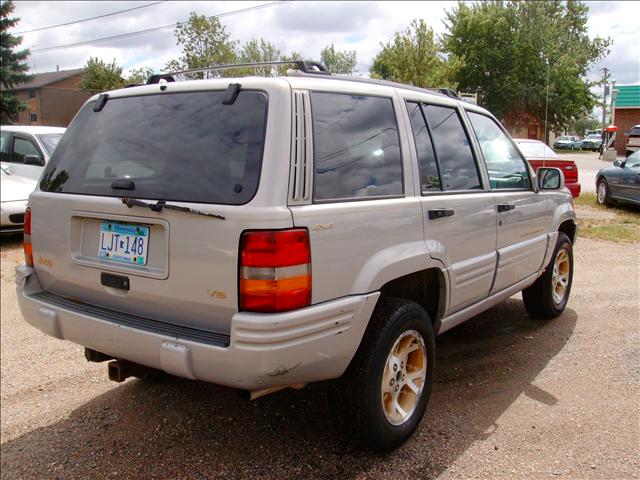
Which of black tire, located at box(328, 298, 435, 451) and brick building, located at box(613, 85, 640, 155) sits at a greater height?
brick building, located at box(613, 85, 640, 155)

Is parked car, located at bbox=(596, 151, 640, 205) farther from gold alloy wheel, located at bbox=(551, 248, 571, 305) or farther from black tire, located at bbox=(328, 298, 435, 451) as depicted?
black tire, located at bbox=(328, 298, 435, 451)

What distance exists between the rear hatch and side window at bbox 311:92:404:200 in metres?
0.30

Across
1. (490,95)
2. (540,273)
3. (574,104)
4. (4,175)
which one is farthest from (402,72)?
(574,104)

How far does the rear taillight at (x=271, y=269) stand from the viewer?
2311 mm

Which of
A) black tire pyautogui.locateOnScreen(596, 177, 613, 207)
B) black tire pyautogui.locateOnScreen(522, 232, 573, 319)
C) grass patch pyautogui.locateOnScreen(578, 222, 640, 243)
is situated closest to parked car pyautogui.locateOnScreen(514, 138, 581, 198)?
grass patch pyautogui.locateOnScreen(578, 222, 640, 243)

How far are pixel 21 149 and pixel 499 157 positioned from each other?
28.0 feet

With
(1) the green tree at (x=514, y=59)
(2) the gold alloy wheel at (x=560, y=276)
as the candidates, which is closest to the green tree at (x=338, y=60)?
(1) the green tree at (x=514, y=59)

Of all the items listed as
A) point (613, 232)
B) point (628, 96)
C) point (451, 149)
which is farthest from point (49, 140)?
point (628, 96)

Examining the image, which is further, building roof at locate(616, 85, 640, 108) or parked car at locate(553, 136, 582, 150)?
parked car at locate(553, 136, 582, 150)

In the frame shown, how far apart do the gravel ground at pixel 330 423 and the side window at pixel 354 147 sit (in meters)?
1.41

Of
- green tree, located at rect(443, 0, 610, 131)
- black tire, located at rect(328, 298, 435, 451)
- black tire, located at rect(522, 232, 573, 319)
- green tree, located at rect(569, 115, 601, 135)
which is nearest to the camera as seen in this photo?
black tire, located at rect(328, 298, 435, 451)

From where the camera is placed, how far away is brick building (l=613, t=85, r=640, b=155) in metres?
35.1

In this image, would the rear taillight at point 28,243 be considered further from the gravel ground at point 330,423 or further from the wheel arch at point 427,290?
the wheel arch at point 427,290

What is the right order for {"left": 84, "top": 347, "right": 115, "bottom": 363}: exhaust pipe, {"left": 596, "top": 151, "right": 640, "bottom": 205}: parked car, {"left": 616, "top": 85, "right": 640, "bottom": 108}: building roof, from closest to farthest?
{"left": 84, "top": 347, "right": 115, "bottom": 363}: exhaust pipe → {"left": 596, "top": 151, "right": 640, "bottom": 205}: parked car → {"left": 616, "top": 85, "right": 640, "bottom": 108}: building roof
